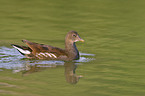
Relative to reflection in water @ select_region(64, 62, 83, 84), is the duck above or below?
above

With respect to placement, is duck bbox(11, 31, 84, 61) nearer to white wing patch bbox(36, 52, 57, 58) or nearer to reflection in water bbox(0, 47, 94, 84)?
white wing patch bbox(36, 52, 57, 58)

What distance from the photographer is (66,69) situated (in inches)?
512

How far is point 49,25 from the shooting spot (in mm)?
20047

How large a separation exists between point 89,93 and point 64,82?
3.99 feet

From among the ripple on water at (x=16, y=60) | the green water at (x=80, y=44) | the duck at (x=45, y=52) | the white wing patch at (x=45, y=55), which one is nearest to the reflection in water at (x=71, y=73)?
the green water at (x=80, y=44)

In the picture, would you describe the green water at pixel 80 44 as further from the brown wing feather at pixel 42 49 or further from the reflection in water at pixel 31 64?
the brown wing feather at pixel 42 49

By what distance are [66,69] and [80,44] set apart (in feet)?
13.8

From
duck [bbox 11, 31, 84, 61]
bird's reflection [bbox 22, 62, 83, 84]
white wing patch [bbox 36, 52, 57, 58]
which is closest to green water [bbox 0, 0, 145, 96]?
bird's reflection [bbox 22, 62, 83, 84]

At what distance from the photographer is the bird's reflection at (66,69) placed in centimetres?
1187

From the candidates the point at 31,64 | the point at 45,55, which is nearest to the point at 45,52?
the point at 45,55

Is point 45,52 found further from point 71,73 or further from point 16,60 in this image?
point 71,73

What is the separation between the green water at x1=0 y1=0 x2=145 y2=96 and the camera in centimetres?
1089

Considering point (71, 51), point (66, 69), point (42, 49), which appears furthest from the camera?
point (71, 51)

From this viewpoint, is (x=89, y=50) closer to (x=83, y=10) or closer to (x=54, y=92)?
(x=54, y=92)
